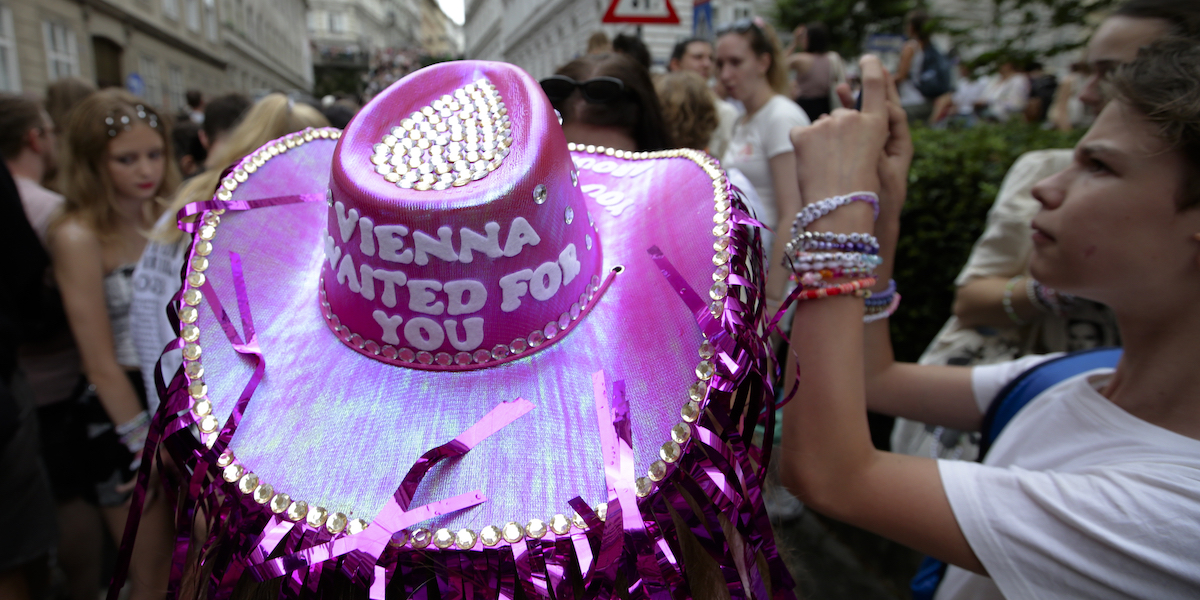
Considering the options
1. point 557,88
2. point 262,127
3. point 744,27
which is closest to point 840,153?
point 557,88

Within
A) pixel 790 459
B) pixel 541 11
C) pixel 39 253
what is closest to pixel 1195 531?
pixel 790 459

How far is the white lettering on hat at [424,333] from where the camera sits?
3.06 ft

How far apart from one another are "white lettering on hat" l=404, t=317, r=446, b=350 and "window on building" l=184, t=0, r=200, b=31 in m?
34.5

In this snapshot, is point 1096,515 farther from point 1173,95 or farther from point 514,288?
point 514,288

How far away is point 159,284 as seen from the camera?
2.27 meters

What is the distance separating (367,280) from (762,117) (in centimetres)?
303

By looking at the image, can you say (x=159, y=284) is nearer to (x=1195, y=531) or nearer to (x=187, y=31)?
(x=1195, y=531)

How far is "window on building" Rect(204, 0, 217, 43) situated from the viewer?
29844 mm

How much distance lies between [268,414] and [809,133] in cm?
117

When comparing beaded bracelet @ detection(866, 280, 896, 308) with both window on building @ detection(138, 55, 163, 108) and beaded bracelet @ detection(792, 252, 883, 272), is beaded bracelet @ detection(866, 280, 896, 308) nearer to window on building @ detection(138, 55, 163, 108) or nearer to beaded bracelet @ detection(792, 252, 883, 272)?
beaded bracelet @ detection(792, 252, 883, 272)

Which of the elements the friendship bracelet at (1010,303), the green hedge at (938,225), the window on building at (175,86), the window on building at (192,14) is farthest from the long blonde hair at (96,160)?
the window on building at (192,14)

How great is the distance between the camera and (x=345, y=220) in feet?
3.00

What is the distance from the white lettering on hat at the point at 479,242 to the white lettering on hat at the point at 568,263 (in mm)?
121

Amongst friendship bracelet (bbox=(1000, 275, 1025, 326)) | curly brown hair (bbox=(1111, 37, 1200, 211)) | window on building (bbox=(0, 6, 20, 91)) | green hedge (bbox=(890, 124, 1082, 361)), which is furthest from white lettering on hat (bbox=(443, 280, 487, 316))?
window on building (bbox=(0, 6, 20, 91))
